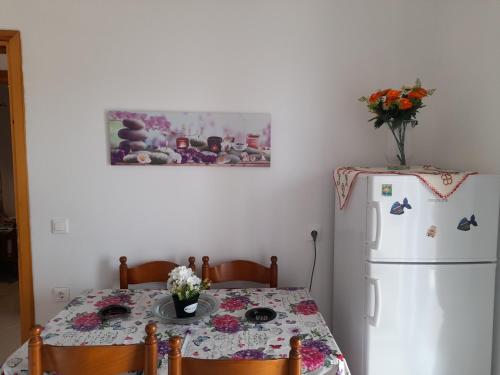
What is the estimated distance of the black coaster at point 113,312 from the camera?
167 centimetres

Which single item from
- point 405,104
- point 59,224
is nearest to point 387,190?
point 405,104

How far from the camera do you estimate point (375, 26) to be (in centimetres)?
217

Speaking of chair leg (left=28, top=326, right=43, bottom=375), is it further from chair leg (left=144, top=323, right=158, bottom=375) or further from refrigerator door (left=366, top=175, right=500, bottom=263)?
refrigerator door (left=366, top=175, right=500, bottom=263)

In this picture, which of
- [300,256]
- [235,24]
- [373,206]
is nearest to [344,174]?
[373,206]

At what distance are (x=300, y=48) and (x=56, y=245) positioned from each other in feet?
6.65

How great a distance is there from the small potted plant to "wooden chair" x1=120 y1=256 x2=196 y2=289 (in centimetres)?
51

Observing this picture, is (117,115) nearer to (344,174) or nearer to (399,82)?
(344,174)

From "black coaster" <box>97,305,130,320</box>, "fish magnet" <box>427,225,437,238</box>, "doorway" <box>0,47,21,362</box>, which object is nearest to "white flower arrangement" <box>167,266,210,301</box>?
"black coaster" <box>97,305,130,320</box>

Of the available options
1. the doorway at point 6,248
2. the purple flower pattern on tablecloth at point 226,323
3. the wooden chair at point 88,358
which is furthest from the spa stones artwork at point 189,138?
the doorway at point 6,248

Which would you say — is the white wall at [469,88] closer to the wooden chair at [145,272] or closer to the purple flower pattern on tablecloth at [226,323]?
the purple flower pattern on tablecloth at [226,323]

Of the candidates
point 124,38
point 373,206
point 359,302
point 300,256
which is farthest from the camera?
point 300,256

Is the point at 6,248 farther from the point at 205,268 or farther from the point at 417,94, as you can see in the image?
the point at 417,94

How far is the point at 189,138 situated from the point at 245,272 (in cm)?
93

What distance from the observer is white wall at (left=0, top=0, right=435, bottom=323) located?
2.10 m
